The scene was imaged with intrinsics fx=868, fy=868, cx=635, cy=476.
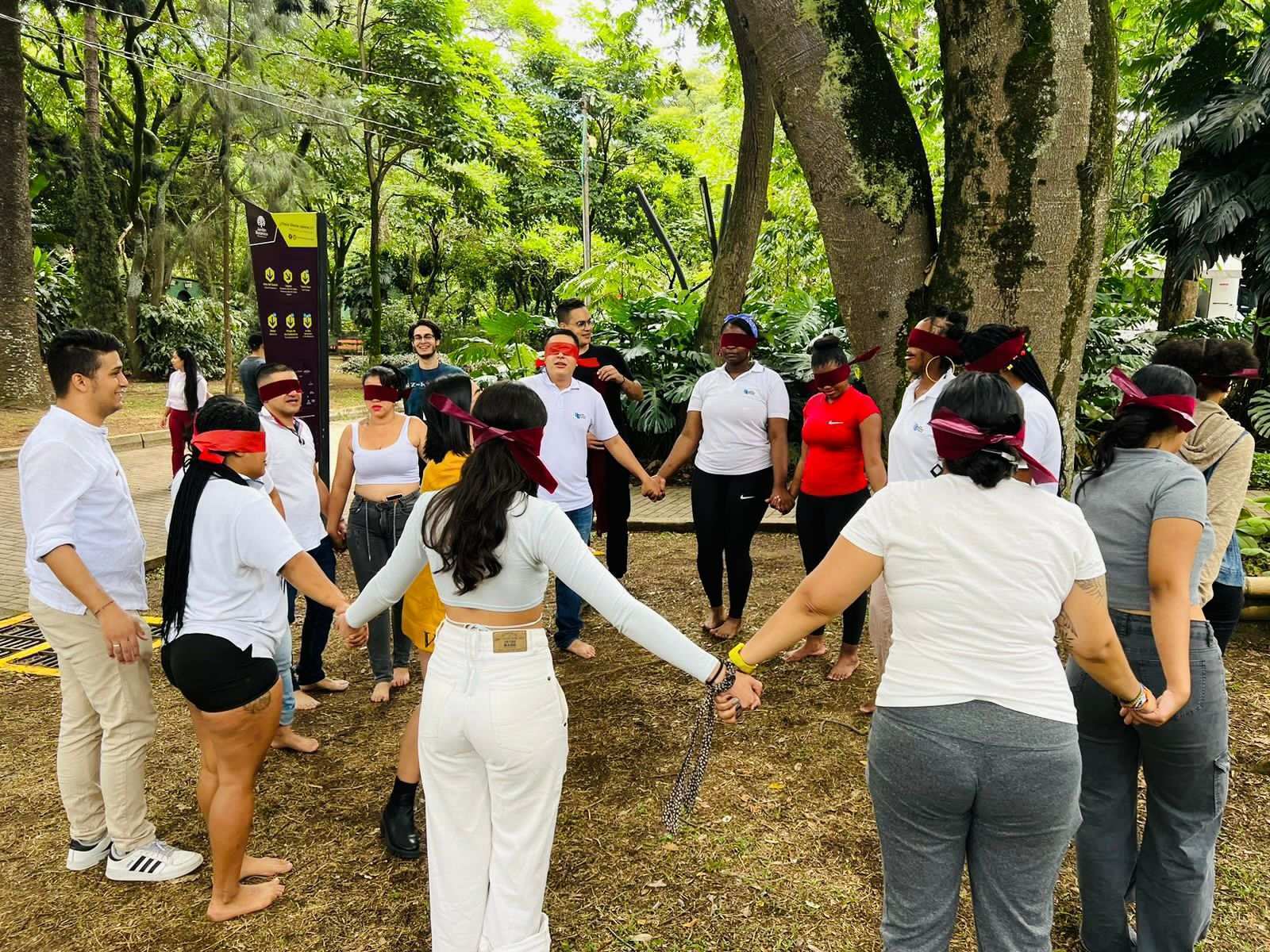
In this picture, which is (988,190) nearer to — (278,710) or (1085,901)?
(1085,901)

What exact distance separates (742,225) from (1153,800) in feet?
27.5

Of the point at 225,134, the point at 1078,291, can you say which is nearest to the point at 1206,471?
the point at 1078,291

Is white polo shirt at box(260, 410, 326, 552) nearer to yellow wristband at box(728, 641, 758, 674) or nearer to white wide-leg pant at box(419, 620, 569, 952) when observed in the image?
white wide-leg pant at box(419, 620, 569, 952)

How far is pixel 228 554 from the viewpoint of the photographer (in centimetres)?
280

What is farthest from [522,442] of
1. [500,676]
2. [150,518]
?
[150,518]

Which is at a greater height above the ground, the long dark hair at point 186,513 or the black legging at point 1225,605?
the long dark hair at point 186,513

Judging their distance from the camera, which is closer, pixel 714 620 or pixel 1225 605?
pixel 1225 605

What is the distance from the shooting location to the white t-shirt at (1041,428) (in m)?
3.15

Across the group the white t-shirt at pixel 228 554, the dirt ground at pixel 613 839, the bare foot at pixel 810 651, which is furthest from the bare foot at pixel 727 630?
the white t-shirt at pixel 228 554

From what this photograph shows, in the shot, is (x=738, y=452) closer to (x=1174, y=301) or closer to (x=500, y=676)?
(x=500, y=676)

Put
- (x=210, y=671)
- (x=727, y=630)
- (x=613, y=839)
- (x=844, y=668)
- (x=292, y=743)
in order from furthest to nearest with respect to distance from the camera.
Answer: (x=727, y=630) < (x=844, y=668) < (x=292, y=743) < (x=613, y=839) < (x=210, y=671)

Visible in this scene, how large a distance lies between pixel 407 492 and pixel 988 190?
10.2ft

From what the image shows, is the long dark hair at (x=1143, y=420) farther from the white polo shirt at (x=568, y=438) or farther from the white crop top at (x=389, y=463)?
the white crop top at (x=389, y=463)

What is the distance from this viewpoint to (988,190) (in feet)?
12.0
